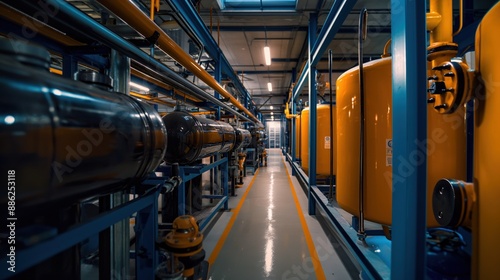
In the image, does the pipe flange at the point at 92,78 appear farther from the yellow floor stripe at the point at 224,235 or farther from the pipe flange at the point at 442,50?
the yellow floor stripe at the point at 224,235

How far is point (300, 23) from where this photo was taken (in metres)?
5.05

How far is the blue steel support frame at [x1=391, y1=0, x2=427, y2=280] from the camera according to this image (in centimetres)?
96

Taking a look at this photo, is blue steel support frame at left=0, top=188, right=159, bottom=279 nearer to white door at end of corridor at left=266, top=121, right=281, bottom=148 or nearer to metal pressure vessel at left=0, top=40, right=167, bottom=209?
metal pressure vessel at left=0, top=40, right=167, bottom=209

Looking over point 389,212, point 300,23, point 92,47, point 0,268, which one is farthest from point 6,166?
point 300,23

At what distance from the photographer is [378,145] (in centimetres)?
155

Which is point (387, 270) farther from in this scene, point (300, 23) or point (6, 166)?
point (300, 23)

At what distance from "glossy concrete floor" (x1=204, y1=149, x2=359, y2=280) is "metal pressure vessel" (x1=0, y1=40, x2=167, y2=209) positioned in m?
1.81

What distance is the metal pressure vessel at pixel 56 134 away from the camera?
22.5 inches

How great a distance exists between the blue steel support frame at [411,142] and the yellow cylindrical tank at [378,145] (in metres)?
0.05

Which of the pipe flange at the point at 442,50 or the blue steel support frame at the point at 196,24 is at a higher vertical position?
the blue steel support frame at the point at 196,24

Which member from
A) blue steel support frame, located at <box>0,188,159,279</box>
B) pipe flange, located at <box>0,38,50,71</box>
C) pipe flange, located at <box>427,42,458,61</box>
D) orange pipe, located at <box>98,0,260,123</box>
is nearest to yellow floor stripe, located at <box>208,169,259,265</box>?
blue steel support frame, located at <box>0,188,159,279</box>

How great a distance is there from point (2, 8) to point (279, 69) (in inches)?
334

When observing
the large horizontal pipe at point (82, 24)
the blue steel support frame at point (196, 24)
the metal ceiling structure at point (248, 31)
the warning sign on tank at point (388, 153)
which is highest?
the metal ceiling structure at point (248, 31)

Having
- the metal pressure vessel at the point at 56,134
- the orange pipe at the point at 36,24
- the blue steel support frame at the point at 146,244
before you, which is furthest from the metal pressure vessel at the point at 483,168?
the orange pipe at the point at 36,24
